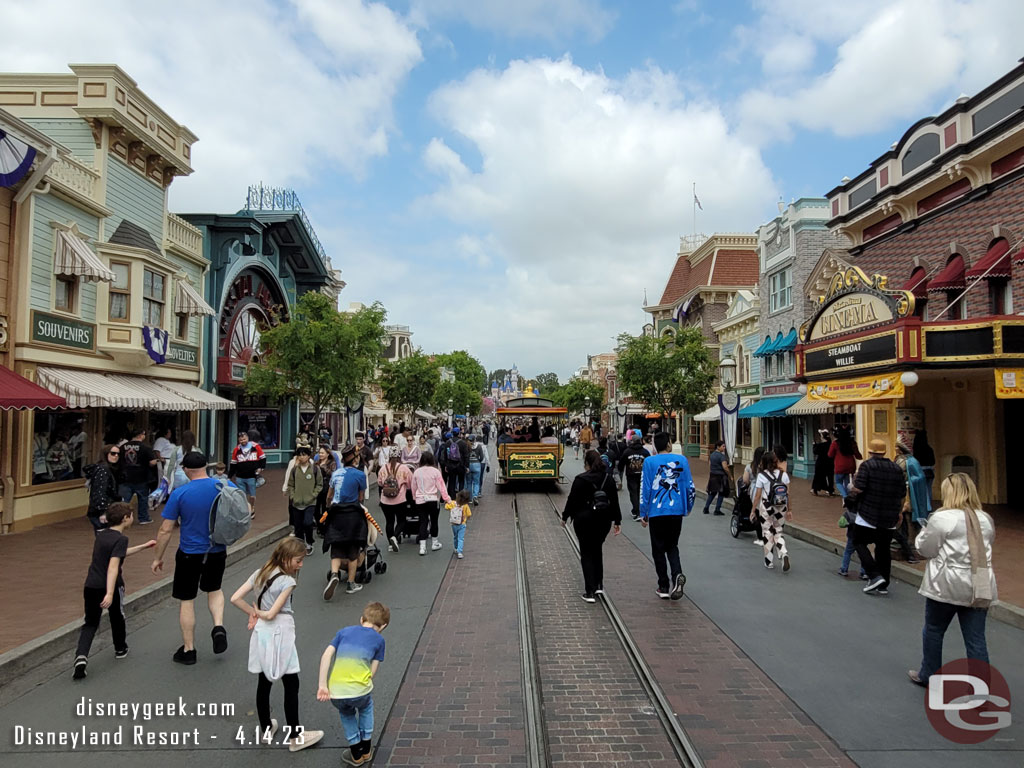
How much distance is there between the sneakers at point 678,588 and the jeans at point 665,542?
0.16 ft

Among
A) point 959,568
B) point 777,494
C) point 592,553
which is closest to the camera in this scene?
point 959,568

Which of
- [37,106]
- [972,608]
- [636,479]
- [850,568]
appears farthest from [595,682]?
[37,106]

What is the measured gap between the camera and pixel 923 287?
47.3ft

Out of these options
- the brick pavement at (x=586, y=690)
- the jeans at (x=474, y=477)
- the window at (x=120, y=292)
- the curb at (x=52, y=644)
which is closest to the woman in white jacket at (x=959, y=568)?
the brick pavement at (x=586, y=690)

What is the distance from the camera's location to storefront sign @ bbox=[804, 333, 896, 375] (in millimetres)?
11508

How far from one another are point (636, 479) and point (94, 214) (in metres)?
13.4

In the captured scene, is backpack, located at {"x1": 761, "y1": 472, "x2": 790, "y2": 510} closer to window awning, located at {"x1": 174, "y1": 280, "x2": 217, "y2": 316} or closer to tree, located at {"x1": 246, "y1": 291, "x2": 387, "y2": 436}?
tree, located at {"x1": 246, "y1": 291, "x2": 387, "y2": 436}

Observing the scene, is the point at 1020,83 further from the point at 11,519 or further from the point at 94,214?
the point at 11,519

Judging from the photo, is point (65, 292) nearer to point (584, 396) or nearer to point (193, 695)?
point (193, 695)

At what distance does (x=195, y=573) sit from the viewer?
5.54 m

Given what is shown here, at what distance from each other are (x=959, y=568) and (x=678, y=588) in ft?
10.8

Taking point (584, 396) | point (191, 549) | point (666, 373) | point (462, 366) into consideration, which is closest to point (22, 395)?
point (191, 549)

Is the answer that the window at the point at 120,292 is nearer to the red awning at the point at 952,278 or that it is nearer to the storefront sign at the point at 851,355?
the storefront sign at the point at 851,355

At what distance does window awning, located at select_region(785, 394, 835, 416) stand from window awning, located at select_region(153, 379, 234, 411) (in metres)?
17.7
